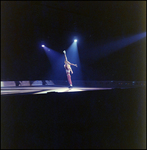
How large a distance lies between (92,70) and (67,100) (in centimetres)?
371

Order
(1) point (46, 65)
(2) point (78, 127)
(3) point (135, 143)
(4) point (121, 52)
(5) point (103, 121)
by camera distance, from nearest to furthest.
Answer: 1. (3) point (135, 143)
2. (2) point (78, 127)
3. (5) point (103, 121)
4. (1) point (46, 65)
5. (4) point (121, 52)

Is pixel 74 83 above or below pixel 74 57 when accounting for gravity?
below

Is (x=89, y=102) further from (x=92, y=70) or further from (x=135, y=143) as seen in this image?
(x=92, y=70)

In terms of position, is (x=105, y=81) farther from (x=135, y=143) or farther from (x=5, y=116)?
(x=5, y=116)

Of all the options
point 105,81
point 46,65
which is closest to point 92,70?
point 105,81

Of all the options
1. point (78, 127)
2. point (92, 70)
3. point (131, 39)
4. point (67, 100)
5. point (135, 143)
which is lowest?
point (135, 143)

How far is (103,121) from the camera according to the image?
1.65 meters

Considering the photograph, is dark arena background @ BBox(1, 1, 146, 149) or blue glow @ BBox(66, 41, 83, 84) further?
blue glow @ BBox(66, 41, 83, 84)

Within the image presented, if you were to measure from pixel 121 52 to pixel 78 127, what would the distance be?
5.02 metres

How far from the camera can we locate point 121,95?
94.8 inches

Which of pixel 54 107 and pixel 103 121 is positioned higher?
pixel 54 107

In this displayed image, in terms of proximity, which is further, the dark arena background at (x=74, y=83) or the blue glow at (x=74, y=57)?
the blue glow at (x=74, y=57)

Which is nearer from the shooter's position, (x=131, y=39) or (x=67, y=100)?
(x=67, y=100)

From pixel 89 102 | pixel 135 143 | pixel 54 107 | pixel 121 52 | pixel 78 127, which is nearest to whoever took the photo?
pixel 135 143
